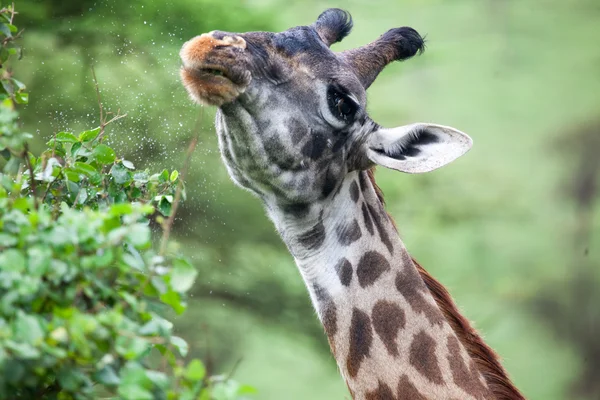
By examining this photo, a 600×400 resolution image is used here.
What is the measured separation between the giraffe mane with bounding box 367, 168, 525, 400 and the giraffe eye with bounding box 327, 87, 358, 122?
2.21ft

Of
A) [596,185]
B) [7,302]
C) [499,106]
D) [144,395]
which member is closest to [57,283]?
[7,302]

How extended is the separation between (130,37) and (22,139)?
20.8 feet

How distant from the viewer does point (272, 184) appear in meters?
3.20

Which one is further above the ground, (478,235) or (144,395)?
(144,395)

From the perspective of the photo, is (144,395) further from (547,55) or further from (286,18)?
(547,55)

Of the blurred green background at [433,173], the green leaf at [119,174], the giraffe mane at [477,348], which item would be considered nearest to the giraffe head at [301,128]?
the green leaf at [119,174]

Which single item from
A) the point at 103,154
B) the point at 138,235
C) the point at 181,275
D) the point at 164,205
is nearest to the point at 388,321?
the point at 164,205

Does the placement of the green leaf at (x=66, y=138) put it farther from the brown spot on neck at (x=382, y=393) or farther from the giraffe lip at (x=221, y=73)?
the brown spot on neck at (x=382, y=393)

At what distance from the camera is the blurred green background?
7.84 meters

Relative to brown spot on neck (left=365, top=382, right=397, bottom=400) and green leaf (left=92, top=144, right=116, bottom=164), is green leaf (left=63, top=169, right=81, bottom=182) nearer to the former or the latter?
green leaf (left=92, top=144, right=116, bottom=164)

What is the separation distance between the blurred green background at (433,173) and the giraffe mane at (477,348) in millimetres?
3639

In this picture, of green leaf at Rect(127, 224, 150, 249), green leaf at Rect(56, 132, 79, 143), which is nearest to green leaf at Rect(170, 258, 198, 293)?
green leaf at Rect(127, 224, 150, 249)

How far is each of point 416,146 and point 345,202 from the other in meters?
0.34

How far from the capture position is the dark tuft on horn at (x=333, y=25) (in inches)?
146
